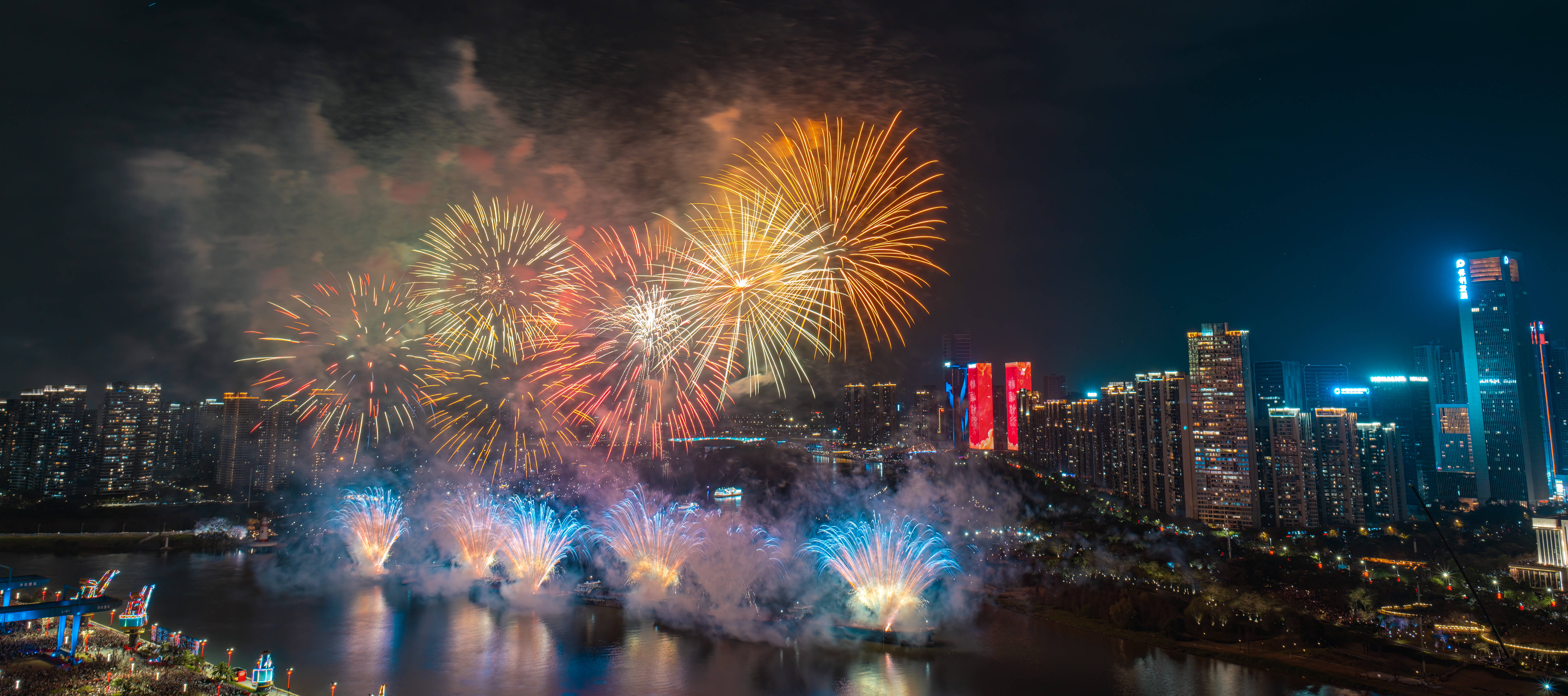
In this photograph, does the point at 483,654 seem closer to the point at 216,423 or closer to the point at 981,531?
the point at 981,531

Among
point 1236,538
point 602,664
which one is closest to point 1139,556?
point 1236,538

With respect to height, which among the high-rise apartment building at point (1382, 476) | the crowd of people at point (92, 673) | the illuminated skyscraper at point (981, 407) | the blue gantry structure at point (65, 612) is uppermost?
the illuminated skyscraper at point (981, 407)

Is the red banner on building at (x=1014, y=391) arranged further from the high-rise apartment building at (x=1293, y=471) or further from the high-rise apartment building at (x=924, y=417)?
the high-rise apartment building at (x=1293, y=471)

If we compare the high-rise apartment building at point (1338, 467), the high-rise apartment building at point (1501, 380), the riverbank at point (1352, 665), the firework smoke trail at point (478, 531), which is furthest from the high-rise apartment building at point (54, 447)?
the high-rise apartment building at point (1501, 380)

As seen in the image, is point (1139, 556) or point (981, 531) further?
point (981, 531)

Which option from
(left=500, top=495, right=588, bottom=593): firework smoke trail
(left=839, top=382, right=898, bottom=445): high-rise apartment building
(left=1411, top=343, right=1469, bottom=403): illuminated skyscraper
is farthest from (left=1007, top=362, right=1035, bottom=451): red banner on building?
(left=500, top=495, right=588, bottom=593): firework smoke trail

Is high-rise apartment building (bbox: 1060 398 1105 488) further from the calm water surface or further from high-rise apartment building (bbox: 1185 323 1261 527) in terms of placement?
the calm water surface
